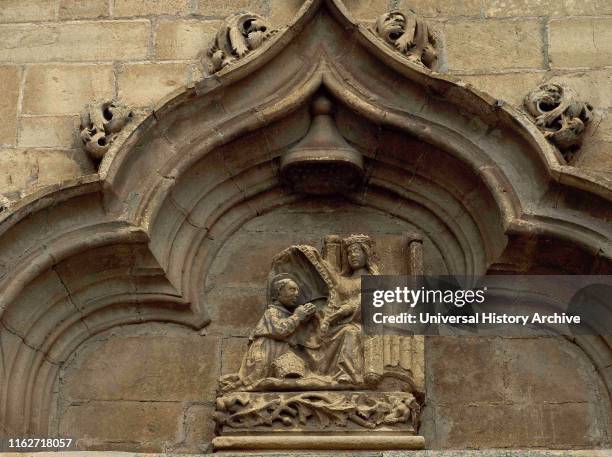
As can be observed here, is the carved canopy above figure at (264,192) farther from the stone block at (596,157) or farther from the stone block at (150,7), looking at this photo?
the stone block at (150,7)

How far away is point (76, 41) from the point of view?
927 centimetres

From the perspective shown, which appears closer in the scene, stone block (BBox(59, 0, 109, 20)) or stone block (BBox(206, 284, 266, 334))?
stone block (BBox(206, 284, 266, 334))

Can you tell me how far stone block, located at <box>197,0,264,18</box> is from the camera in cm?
932

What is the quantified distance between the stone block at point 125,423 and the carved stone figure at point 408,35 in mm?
2347

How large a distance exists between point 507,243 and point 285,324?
126 cm

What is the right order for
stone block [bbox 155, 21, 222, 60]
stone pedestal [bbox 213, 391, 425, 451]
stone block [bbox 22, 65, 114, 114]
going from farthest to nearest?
stone block [bbox 155, 21, 222, 60] → stone block [bbox 22, 65, 114, 114] → stone pedestal [bbox 213, 391, 425, 451]

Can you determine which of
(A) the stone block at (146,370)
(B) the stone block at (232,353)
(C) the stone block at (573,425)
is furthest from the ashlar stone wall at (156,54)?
(C) the stone block at (573,425)

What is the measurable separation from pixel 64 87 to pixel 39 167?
0.53 metres

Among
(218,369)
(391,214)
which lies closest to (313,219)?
(391,214)

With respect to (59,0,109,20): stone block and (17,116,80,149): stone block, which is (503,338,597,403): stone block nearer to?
(17,116,80,149): stone block

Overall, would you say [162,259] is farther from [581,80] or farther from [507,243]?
[581,80]

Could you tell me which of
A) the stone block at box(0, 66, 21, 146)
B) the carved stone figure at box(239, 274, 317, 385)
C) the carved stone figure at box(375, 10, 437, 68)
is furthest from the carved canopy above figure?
the stone block at box(0, 66, 21, 146)

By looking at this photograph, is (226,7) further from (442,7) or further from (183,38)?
(442,7)

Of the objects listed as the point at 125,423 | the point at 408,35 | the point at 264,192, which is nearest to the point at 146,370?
the point at 125,423
